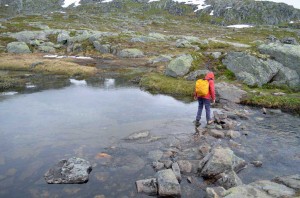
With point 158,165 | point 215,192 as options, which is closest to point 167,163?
point 158,165

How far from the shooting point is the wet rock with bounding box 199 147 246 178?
16.1m

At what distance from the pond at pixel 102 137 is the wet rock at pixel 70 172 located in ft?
1.33

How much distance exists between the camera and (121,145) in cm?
2030

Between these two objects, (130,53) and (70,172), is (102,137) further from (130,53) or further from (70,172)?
(130,53)

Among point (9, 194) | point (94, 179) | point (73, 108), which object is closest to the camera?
point (9, 194)

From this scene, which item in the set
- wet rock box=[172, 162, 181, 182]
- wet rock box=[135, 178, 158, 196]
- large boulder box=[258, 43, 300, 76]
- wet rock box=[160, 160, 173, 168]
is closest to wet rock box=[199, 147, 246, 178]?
wet rock box=[172, 162, 181, 182]

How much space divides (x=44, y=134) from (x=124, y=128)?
19.8ft

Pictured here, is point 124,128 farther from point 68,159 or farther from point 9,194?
point 9,194

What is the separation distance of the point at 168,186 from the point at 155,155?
429 centimetres

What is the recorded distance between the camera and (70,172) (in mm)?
16047

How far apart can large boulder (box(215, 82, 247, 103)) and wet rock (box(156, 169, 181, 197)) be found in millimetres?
18570

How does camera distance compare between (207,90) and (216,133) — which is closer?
(216,133)

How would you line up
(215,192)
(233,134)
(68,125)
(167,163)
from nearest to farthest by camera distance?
(215,192) < (167,163) < (233,134) < (68,125)

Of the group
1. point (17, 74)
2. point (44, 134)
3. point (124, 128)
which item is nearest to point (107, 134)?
point (124, 128)
